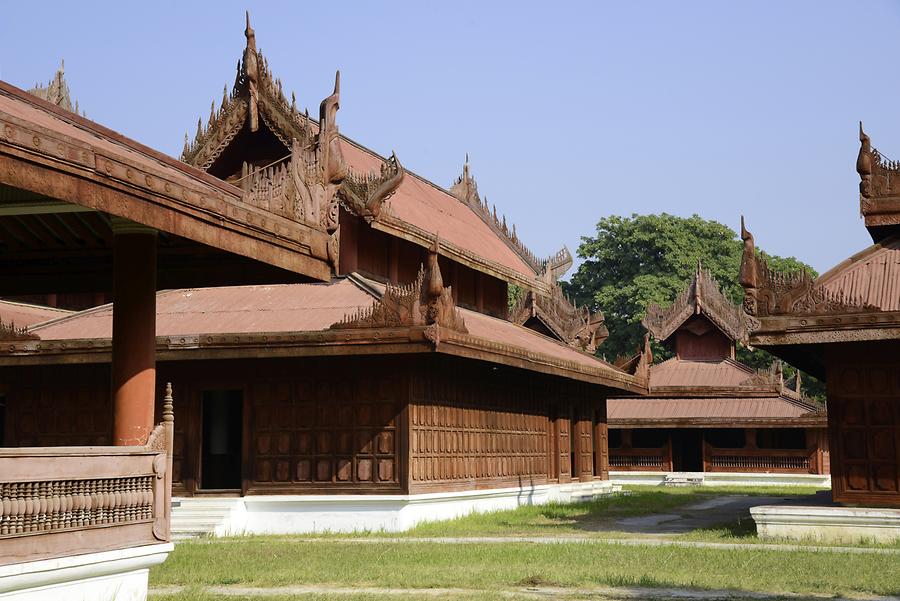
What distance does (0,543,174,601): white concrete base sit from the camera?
8.25 meters

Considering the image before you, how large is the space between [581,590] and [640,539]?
605 cm

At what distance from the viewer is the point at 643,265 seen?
70812 mm

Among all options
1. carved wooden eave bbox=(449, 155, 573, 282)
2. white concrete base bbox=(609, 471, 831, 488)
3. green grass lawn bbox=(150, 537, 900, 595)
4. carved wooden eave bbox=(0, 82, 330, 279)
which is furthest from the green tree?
carved wooden eave bbox=(0, 82, 330, 279)

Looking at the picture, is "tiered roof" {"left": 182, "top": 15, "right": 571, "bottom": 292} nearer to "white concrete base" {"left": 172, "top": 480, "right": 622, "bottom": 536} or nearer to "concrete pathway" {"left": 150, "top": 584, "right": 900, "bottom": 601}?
"concrete pathway" {"left": 150, "top": 584, "right": 900, "bottom": 601}

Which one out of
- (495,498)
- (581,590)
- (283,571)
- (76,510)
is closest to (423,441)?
(495,498)

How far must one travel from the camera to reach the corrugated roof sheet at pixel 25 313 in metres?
24.7

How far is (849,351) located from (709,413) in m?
25.9

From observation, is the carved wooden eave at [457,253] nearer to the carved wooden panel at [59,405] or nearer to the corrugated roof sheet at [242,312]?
the corrugated roof sheet at [242,312]

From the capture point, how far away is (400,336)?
18859 millimetres

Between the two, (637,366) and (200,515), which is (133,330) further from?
(637,366)

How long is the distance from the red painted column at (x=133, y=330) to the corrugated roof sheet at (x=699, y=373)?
35.4 m

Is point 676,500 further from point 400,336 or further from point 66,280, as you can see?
point 66,280

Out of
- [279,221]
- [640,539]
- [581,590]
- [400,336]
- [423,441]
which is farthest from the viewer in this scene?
[423,441]

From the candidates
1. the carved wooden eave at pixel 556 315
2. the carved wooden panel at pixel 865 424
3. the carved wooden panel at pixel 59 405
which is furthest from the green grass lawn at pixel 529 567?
the carved wooden eave at pixel 556 315
